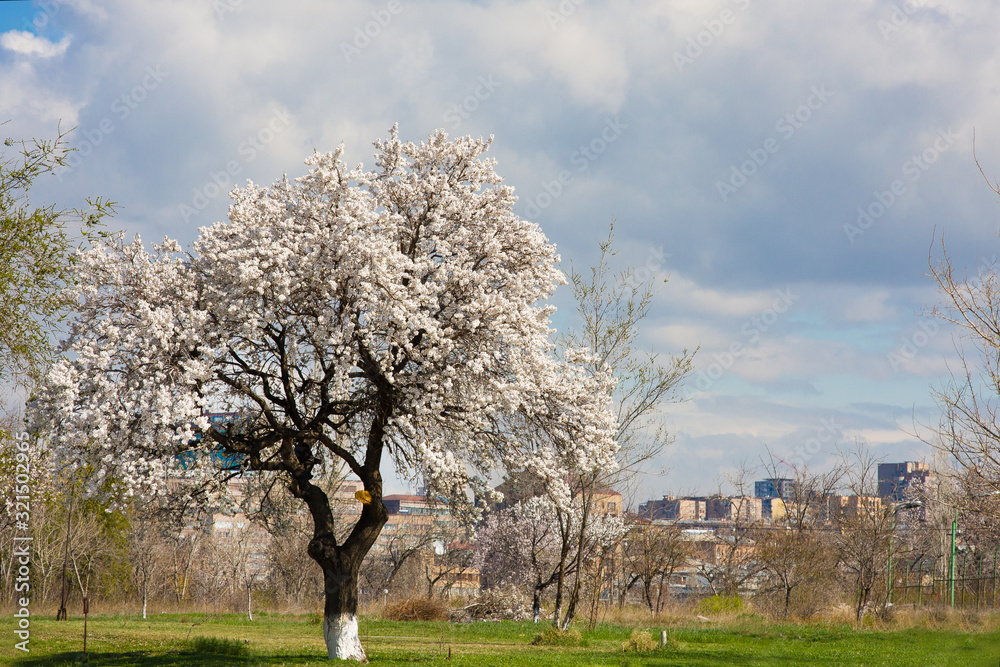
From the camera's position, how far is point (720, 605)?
108 ft

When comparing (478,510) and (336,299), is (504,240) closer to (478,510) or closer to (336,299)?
(336,299)

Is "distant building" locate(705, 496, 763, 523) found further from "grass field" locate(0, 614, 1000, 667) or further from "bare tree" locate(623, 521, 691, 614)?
"grass field" locate(0, 614, 1000, 667)

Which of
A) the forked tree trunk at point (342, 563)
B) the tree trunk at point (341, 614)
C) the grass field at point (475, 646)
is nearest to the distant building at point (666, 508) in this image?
the grass field at point (475, 646)

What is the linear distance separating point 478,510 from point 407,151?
27.0 ft

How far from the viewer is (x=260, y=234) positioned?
14.3 metres

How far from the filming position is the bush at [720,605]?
32312 millimetres

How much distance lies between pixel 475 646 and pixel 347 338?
11.5 meters

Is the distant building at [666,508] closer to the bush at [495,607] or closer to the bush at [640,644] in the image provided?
the bush at [495,607]

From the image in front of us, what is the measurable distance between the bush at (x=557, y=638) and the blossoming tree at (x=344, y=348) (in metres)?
6.25

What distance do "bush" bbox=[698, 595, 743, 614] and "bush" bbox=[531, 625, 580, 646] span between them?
41.7 feet

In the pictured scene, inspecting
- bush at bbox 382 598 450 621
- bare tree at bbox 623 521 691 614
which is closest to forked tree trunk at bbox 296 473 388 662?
bush at bbox 382 598 450 621

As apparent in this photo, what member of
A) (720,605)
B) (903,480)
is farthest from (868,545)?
(903,480)

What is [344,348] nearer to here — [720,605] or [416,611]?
[416,611]

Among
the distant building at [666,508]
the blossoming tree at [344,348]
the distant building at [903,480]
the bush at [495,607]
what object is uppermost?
the blossoming tree at [344,348]
